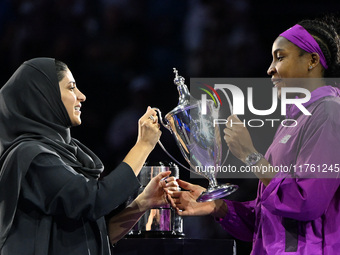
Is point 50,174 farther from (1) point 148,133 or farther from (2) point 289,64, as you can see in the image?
(2) point 289,64

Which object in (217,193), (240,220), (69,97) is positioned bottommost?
(240,220)

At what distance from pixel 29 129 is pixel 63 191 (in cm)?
21

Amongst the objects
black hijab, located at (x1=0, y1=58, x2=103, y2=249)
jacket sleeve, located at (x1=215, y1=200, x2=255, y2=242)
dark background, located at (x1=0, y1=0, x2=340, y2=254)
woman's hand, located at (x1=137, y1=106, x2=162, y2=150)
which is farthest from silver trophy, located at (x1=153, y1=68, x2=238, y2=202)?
dark background, located at (x1=0, y1=0, x2=340, y2=254)

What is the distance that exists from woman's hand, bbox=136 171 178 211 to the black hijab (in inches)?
11.0

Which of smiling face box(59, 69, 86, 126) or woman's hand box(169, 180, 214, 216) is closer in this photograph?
smiling face box(59, 69, 86, 126)

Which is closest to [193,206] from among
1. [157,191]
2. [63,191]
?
[157,191]

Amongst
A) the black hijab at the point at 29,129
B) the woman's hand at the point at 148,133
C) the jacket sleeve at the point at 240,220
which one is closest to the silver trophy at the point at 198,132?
the woman's hand at the point at 148,133

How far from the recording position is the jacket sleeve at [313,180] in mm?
1112

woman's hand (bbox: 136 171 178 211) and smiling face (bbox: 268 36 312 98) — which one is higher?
smiling face (bbox: 268 36 312 98)

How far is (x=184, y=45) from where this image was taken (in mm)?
2359

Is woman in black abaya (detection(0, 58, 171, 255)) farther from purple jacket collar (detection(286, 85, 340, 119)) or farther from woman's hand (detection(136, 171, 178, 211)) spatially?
purple jacket collar (detection(286, 85, 340, 119))

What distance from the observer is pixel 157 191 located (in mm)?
1488

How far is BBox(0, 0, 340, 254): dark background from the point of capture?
7.50 ft

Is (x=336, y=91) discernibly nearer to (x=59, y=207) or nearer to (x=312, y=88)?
(x=312, y=88)
